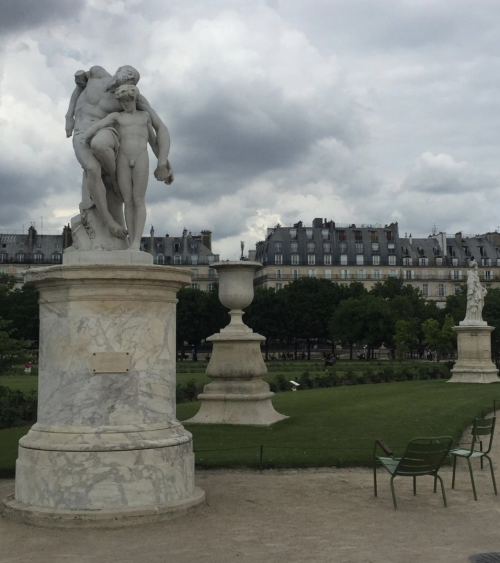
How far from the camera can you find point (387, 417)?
15742 millimetres

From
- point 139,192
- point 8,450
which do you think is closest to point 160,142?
point 139,192

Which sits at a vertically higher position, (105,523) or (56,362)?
(56,362)

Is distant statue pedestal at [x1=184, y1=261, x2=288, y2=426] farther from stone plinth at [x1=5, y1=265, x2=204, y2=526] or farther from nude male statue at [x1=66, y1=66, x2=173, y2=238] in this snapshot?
stone plinth at [x1=5, y1=265, x2=204, y2=526]

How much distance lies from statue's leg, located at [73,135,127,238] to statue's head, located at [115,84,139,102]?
64 centimetres

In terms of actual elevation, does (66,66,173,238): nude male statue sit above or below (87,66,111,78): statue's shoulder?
below

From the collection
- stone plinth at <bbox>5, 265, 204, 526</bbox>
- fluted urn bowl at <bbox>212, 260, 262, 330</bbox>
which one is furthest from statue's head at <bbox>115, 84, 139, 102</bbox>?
fluted urn bowl at <bbox>212, 260, 262, 330</bbox>

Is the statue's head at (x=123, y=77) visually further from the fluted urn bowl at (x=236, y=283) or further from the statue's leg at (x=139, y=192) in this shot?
→ the fluted urn bowl at (x=236, y=283)

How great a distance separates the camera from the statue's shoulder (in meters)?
8.38

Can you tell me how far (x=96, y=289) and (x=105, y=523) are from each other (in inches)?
89.0

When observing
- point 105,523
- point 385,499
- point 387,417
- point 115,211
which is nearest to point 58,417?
point 105,523

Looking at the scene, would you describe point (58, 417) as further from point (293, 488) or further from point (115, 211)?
point (293, 488)

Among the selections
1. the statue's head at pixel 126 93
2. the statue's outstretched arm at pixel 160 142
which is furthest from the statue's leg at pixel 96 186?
the statue's outstretched arm at pixel 160 142

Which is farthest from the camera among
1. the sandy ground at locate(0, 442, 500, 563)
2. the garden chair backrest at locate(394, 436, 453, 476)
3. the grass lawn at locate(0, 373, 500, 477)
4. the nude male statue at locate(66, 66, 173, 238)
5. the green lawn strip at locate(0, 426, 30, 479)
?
the grass lawn at locate(0, 373, 500, 477)

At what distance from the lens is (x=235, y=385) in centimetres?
1491
